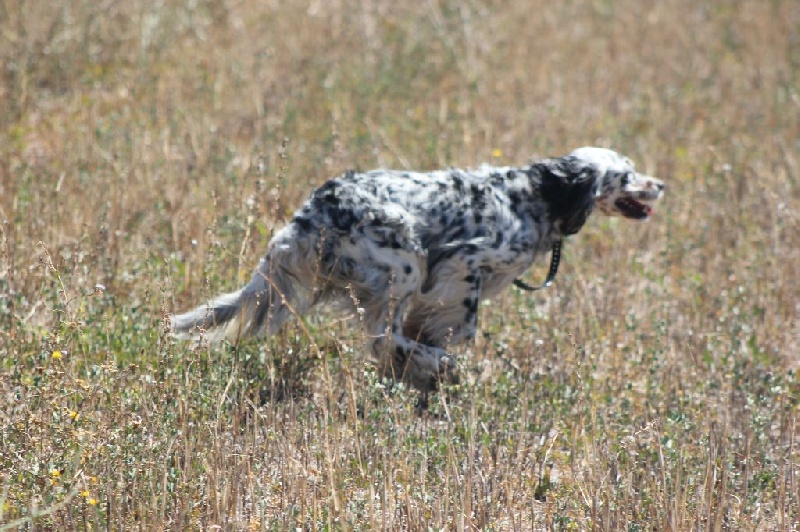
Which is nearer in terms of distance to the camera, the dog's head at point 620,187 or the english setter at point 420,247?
the english setter at point 420,247

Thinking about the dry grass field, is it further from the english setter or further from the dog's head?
the dog's head

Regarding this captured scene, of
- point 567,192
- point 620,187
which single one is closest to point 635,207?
point 620,187

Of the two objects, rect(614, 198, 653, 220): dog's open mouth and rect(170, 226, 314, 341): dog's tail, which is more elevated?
rect(614, 198, 653, 220): dog's open mouth

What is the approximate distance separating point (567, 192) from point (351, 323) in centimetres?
120

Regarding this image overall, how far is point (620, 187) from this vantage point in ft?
17.8

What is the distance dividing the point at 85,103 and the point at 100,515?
5.03 m

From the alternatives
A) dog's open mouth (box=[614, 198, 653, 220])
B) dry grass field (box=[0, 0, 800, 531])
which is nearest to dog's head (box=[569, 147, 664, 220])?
dog's open mouth (box=[614, 198, 653, 220])

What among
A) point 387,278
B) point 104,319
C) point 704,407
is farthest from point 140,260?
point 704,407

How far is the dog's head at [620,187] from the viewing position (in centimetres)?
539

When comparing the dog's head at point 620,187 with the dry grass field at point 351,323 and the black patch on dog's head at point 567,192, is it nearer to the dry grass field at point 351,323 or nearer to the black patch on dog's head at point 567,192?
the black patch on dog's head at point 567,192

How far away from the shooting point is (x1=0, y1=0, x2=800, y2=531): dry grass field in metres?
3.68

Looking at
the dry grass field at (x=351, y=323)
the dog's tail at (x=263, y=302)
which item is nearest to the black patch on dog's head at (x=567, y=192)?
the dry grass field at (x=351, y=323)

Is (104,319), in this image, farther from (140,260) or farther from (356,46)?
(356,46)

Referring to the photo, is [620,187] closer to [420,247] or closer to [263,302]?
[420,247]
